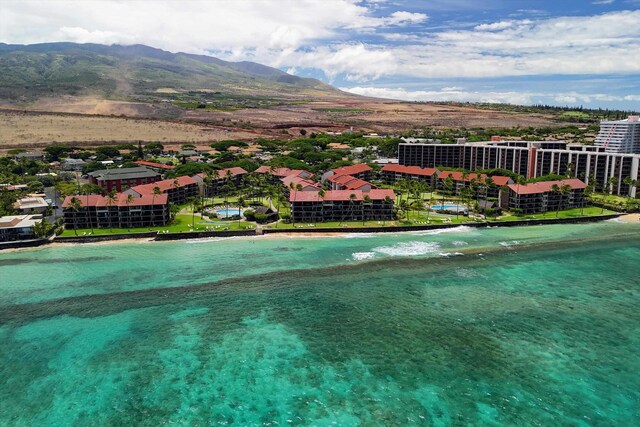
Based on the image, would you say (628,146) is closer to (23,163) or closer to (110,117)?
(23,163)

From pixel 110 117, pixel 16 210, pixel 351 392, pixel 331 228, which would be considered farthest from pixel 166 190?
pixel 110 117

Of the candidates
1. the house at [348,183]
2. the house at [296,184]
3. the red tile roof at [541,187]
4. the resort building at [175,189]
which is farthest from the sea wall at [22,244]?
the red tile roof at [541,187]

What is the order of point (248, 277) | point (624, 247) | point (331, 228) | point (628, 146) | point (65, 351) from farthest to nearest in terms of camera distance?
point (628, 146) < point (331, 228) < point (624, 247) < point (248, 277) < point (65, 351)

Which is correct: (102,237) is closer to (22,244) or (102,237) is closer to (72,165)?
(22,244)

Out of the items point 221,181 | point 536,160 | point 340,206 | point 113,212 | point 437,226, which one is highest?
point 536,160

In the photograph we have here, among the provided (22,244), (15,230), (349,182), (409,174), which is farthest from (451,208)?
(15,230)

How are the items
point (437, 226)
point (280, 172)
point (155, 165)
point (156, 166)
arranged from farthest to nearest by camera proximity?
point (155, 165) → point (156, 166) → point (280, 172) → point (437, 226)

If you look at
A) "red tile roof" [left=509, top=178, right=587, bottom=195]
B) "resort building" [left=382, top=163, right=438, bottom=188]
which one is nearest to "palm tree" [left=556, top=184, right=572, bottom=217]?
"red tile roof" [left=509, top=178, right=587, bottom=195]
